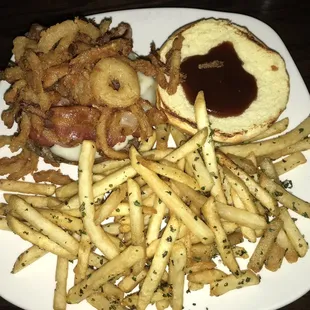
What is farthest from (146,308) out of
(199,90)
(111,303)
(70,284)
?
(199,90)

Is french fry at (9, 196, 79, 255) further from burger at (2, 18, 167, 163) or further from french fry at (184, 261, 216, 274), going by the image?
french fry at (184, 261, 216, 274)

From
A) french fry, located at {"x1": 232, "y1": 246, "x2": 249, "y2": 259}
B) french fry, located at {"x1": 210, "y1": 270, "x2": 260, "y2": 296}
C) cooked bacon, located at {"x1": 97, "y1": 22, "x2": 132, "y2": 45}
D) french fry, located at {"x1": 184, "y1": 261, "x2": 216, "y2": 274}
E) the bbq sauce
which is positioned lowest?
french fry, located at {"x1": 210, "y1": 270, "x2": 260, "y2": 296}

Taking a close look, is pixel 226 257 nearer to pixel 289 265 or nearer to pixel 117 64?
pixel 289 265

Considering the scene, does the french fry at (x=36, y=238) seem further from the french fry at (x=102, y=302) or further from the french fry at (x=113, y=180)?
the french fry at (x=113, y=180)

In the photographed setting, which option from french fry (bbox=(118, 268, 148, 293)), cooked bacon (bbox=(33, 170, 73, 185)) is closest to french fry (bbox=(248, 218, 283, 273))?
french fry (bbox=(118, 268, 148, 293))

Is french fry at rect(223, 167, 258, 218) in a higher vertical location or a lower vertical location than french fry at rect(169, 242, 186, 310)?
higher

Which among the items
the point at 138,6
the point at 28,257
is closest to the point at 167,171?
the point at 28,257

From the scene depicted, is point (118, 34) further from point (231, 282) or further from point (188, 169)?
point (231, 282)

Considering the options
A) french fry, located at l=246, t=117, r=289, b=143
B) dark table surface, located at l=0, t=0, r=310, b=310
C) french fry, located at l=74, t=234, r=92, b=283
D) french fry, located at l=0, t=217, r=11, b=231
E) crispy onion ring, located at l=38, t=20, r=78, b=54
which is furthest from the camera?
dark table surface, located at l=0, t=0, r=310, b=310
